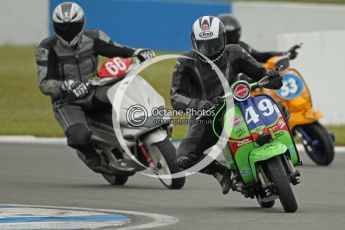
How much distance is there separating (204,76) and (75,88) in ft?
7.17

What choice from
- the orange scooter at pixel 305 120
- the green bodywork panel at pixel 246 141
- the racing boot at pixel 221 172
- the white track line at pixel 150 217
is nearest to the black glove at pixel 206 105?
the green bodywork panel at pixel 246 141

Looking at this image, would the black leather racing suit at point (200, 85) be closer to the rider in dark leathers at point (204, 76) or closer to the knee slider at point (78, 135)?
the rider in dark leathers at point (204, 76)

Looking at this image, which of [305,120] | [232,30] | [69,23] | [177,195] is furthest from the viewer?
[305,120]

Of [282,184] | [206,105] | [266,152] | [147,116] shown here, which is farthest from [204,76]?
[147,116]

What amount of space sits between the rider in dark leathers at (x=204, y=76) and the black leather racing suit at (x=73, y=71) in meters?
1.93

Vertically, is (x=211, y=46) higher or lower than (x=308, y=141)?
higher

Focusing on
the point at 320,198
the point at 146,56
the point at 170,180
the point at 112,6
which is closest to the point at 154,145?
the point at 170,180

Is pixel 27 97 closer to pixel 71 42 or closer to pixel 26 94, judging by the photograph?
pixel 26 94

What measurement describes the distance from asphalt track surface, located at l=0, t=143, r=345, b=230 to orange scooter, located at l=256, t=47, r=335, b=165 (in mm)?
210

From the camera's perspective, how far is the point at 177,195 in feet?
34.1

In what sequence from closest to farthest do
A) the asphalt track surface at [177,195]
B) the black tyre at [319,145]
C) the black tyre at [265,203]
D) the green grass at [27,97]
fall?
1. the asphalt track surface at [177,195]
2. the black tyre at [265,203]
3. the black tyre at [319,145]
4. the green grass at [27,97]

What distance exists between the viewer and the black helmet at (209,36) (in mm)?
9281

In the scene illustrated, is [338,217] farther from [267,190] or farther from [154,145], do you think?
[154,145]

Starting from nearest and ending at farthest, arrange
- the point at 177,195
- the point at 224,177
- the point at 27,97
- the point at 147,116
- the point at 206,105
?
the point at 206,105
the point at 224,177
the point at 177,195
the point at 147,116
the point at 27,97
